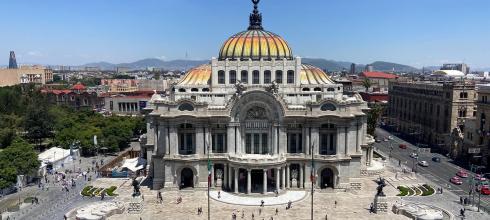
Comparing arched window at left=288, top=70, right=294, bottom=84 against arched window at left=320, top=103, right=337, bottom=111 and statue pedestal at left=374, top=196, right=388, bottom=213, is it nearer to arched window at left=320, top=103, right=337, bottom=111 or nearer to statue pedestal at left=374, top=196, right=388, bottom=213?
arched window at left=320, top=103, right=337, bottom=111

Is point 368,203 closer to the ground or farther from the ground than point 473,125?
closer to the ground

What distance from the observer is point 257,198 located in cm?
7206

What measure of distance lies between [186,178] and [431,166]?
5492cm

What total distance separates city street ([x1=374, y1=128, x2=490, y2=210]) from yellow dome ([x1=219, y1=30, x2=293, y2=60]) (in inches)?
1469

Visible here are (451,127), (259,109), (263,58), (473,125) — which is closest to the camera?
(259,109)

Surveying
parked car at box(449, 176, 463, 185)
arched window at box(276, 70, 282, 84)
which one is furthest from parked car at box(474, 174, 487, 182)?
arched window at box(276, 70, 282, 84)

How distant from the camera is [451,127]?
113m

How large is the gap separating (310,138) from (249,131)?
34.3 ft

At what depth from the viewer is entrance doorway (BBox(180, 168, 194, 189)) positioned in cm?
7794

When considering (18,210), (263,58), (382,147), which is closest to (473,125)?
(382,147)

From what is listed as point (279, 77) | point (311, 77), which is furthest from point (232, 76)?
point (311, 77)

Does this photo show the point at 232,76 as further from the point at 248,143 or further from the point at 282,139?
the point at 282,139

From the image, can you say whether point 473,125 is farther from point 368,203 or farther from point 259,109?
point 259,109

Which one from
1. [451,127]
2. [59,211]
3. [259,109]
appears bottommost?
[59,211]
